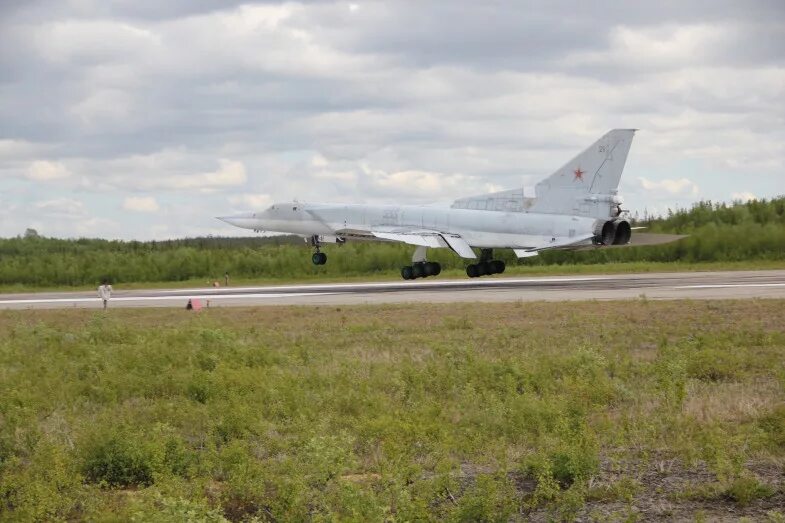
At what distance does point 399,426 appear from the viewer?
1038 centimetres

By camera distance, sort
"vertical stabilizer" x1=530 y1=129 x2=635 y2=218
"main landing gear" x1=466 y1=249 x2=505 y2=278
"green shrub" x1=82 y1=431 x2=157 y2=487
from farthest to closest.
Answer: "main landing gear" x1=466 y1=249 x2=505 y2=278 < "vertical stabilizer" x1=530 y1=129 x2=635 y2=218 < "green shrub" x1=82 y1=431 x2=157 y2=487

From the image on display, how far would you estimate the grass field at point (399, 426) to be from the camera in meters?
8.06

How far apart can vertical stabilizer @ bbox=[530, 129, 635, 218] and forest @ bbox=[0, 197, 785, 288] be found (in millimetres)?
15006

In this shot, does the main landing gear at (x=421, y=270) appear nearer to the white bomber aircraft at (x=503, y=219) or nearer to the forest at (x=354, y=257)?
the white bomber aircraft at (x=503, y=219)

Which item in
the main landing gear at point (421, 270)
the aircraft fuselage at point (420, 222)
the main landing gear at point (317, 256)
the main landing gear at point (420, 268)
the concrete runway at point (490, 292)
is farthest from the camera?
the main landing gear at point (317, 256)

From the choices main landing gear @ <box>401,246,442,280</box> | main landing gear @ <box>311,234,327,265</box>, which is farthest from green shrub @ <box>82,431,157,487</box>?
main landing gear @ <box>311,234,327,265</box>

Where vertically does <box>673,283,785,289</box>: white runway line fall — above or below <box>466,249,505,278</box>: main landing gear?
below

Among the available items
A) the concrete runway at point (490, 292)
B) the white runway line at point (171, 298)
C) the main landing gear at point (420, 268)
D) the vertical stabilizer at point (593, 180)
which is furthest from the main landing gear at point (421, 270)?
the vertical stabilizer at point (593, 180)

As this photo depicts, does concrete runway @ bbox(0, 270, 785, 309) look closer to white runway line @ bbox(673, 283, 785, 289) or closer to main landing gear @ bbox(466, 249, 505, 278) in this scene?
white runway line @ bbox(673, 283, 785, 289)

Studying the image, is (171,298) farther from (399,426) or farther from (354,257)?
(399,426)

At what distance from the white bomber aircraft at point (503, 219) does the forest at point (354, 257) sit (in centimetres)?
407

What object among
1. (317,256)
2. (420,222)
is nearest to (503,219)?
(420,222)

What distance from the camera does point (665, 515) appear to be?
25.7ft

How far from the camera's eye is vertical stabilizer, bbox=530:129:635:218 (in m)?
32.0
